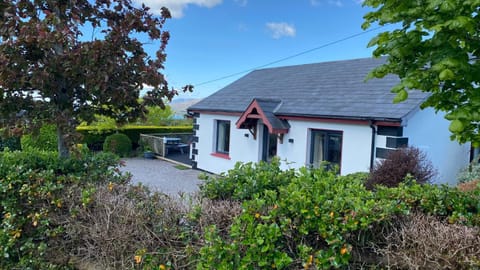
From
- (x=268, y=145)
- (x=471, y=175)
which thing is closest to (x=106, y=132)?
(x=268, y=145)

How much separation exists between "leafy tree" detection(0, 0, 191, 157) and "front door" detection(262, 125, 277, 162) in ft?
25.8

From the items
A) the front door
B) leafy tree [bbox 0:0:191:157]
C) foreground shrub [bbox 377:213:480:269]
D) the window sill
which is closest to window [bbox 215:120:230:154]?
the window sill

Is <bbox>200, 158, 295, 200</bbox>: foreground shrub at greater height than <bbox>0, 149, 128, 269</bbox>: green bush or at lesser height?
greater

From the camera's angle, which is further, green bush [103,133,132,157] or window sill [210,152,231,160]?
green bush [103,133,132,157]

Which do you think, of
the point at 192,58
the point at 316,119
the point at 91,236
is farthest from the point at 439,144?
the point at 192,58

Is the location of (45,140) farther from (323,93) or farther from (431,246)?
(431,246)

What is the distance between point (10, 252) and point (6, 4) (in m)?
3.24

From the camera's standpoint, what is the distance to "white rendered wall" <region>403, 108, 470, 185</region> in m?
9.34

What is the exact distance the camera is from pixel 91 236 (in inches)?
151

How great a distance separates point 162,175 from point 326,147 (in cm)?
693

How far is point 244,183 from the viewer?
3.85 metres

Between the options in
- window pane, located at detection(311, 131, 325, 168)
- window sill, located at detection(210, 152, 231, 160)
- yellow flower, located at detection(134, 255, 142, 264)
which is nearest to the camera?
yellow flower, located at detection(134, 255, 142, 264)

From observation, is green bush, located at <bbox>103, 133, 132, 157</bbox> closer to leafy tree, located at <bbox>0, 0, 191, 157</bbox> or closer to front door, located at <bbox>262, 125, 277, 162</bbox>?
front door, located at <bbox>262, 125, 277, 162</bbox>

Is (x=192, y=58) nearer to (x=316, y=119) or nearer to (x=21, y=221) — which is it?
(x=316, y=119)
